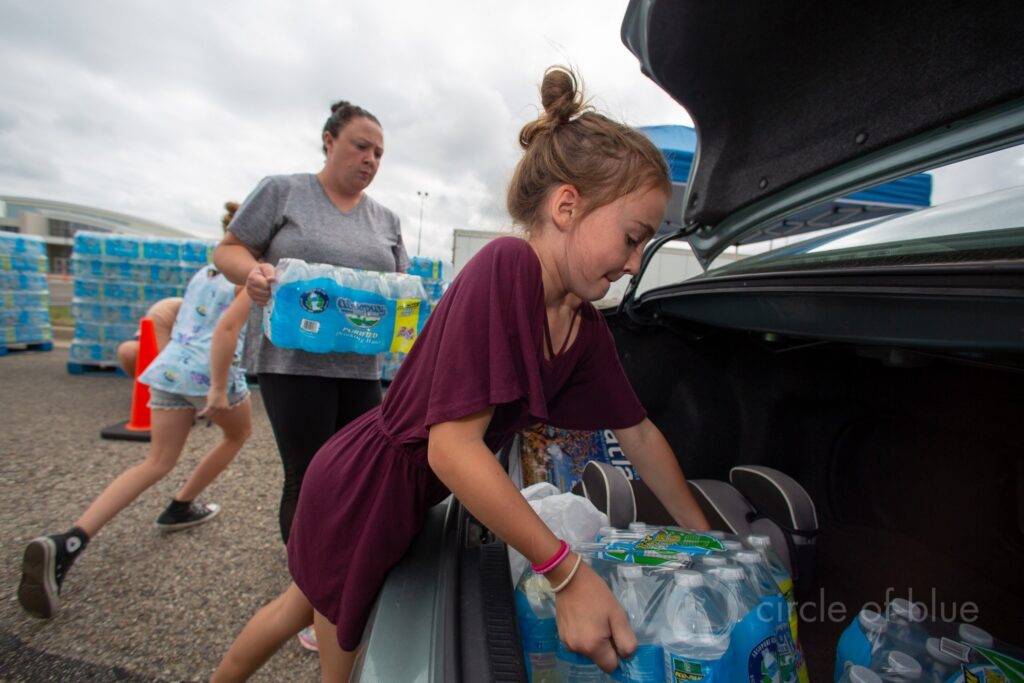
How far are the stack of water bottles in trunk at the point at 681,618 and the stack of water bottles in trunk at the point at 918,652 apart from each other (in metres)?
0.22

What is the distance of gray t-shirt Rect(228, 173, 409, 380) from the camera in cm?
198

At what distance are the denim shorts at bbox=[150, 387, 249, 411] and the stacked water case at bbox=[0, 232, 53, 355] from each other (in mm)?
6801

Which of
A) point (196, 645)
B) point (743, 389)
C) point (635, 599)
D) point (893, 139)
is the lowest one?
point (196, 645)

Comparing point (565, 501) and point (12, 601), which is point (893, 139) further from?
point (12, 601)

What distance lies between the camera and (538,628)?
3.04 feet

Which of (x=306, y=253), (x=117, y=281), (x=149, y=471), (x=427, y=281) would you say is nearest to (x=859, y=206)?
(x=306, y=253)

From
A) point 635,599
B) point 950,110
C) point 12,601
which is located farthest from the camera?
point 12,601

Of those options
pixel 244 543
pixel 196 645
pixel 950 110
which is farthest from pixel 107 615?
pixel 950 110

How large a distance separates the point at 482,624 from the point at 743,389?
1.62 m

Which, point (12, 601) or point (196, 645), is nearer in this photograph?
point (196, 645)

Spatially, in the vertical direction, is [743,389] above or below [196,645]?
above

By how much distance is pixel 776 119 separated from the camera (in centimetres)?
162

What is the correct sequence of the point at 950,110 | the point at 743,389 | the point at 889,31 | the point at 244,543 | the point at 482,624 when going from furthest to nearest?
the point at 244,543 → the point at 743,389 → the point at 889,31 → the point at 950,110 → the point at 482,624

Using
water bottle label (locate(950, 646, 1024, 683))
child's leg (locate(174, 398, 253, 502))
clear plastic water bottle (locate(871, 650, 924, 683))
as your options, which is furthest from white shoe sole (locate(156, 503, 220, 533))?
water bottle label (locate(950, 646, 1024, 683))
